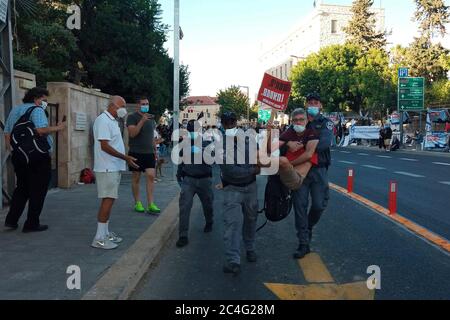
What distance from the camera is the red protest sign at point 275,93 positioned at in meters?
9.50

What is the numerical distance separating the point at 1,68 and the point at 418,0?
49.6 metres

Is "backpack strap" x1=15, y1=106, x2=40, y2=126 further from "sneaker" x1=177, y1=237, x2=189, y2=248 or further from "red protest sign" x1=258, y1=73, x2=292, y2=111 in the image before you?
"red protest sign" x1=258, y1=73, x2=292, y2=111

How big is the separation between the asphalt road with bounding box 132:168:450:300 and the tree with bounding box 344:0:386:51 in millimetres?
58639

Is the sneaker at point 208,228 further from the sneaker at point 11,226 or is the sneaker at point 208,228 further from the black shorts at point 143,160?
the sneaker at point 11,226

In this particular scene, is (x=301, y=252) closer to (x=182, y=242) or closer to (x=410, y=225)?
(x=182, y=242)

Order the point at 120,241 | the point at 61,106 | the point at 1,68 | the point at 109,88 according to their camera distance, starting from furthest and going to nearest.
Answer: the point at 109,88 → the point at 61,106 → the point at 1,68 → the point at 120,241

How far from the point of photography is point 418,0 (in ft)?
162

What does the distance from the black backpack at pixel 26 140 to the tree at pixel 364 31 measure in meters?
60.1

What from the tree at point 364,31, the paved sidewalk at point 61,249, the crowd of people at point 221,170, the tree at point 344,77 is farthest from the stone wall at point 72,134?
the tree at point 364,31

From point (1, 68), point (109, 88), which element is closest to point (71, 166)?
point (1, 68)

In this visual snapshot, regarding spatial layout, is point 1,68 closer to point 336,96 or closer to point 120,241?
point 120,241

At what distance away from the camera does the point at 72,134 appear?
11320 mm

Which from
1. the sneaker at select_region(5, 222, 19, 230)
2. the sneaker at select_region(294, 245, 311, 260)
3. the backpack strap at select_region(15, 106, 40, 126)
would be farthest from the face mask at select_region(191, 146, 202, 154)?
the sneaker at select_region(5, 222, 19, 230)

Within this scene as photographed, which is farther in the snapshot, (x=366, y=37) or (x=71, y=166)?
(x=366, y=37)
